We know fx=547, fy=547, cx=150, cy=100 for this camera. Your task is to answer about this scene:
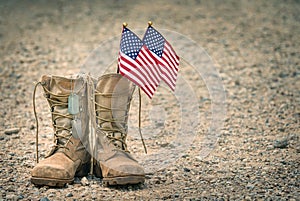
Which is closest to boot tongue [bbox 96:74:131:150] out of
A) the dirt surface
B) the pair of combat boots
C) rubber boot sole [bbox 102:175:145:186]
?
the pair of combat boots

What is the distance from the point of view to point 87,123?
3543mm

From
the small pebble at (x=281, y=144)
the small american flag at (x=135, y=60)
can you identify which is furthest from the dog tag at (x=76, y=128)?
the small pebble at (x=281, y=144)

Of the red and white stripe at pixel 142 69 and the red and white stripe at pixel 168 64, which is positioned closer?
→ the red and white stripe at pixel 142 69

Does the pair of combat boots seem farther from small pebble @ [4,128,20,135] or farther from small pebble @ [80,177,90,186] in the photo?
small pebble @ [4,128,20,135]

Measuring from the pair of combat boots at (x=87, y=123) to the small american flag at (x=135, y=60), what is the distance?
0.08 metres

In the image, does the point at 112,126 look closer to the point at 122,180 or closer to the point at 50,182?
the point at 122,180

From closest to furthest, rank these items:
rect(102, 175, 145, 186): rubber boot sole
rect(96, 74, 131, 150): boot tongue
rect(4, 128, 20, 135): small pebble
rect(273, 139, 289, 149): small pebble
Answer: rect(102, 175, 145, 186): rubber boot sole → rect(96, 74, 131, 150): boot tongue → rect(273, 139, 289, 149): small pebble → rect(4, 128, 20, 135): small pebble

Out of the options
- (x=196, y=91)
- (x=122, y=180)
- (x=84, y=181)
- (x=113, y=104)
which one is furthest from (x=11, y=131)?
(x=196, y=91)

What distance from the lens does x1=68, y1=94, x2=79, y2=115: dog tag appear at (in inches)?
134

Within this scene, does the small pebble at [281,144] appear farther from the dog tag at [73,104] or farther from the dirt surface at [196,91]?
the dog tag at [73,104]

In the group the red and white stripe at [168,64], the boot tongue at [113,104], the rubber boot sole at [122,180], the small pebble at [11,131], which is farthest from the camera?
the small pebble at [11,131]

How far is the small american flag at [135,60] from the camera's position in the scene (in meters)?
3.35

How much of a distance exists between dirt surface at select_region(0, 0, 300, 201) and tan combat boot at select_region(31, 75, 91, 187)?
116 mm

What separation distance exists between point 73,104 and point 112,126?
0.28m
